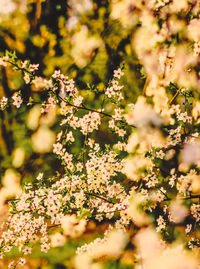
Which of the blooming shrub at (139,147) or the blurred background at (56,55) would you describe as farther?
the blurred background at (56,55)

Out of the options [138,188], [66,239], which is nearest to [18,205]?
[66,239]

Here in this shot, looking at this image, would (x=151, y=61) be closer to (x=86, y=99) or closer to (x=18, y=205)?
(x=86, y=99)

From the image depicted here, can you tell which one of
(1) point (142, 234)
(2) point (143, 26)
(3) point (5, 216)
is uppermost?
(2) point (143, 26)

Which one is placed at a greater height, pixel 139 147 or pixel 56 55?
pixel 56 55

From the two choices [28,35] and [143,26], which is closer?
[143,26]

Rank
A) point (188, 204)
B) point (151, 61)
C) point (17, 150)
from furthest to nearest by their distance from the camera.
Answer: point (17, 150), point (188, 204), point (151, 61)

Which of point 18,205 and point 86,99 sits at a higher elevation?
point 86,99

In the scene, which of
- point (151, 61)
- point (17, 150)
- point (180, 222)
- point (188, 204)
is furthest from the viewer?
point (17, 150)

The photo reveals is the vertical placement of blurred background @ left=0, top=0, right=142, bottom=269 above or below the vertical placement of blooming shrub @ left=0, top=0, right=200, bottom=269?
above

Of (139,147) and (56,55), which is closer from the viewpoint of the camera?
(139,147)

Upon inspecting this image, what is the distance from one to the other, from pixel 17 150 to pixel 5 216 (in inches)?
38.0

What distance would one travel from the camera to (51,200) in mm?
2725

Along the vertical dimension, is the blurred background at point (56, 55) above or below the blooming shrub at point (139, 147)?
above

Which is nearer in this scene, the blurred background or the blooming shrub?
the blooming shrub
